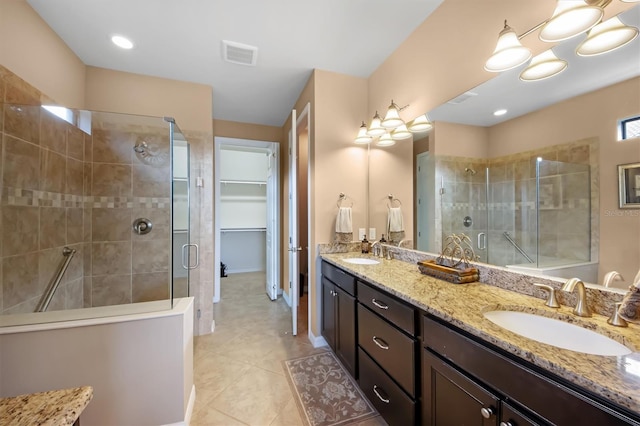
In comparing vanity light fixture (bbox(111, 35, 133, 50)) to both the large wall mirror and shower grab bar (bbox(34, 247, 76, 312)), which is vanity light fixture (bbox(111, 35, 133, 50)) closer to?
shower grab bar (bbox(34, 247, 76, 312))

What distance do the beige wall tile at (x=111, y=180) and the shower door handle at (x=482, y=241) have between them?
2941mm

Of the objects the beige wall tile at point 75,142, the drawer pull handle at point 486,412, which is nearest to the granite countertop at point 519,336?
the drawer pull handle at point 486,412

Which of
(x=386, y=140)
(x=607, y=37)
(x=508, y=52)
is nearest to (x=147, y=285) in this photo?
(x=386, y=140)

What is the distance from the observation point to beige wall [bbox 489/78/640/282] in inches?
37.3

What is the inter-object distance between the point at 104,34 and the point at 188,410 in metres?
2.89

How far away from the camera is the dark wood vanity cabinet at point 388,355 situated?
1.23 m

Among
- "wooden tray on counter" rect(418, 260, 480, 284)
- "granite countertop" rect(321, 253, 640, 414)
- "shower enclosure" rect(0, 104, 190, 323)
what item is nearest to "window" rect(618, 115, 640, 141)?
"granite countertop" rect(321, 253, 640, 414)

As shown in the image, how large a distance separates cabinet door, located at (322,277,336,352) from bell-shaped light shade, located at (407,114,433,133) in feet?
4.89

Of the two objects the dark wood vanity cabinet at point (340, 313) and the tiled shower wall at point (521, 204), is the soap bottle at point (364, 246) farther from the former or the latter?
the tiled shower wall at point (521, 204)

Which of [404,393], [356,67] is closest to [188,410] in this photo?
[404,393]

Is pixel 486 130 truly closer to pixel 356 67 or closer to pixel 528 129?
pixel 528 129

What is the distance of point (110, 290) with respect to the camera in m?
2.32

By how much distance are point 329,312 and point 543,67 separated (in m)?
2.16

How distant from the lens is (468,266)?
62.0 inches
